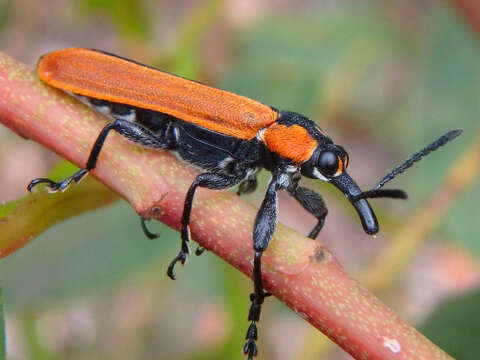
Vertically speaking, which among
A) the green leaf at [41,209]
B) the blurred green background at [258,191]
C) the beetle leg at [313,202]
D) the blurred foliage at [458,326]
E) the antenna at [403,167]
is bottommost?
the blurred green background at [258,191]

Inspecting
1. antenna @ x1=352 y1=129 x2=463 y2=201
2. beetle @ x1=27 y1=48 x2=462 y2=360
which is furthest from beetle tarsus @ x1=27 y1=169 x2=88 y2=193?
antenna @ x1=352 y1=129 x2=463 y2=201

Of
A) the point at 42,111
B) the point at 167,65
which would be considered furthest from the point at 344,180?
the point at 167,65

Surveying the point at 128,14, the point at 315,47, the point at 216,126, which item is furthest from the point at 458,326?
the point at 315,47

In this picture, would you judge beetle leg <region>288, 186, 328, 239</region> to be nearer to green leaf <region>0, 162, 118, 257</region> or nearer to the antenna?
the antenna

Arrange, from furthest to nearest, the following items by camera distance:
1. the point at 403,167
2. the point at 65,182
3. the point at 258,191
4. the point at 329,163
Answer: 1. the point at 258,191
2. the point at 329,163
3. the point at 403,167
4. the point at 65,182

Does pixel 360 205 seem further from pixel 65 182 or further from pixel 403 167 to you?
pixel 65 182

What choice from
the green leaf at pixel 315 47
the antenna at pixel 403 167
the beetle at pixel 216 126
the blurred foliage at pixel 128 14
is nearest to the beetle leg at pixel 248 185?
the beetle at pixel 216 126

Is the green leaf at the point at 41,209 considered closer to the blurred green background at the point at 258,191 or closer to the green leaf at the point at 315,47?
the blurred green background at the point at 258,191

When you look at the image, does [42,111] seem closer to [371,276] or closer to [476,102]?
[371,276]
